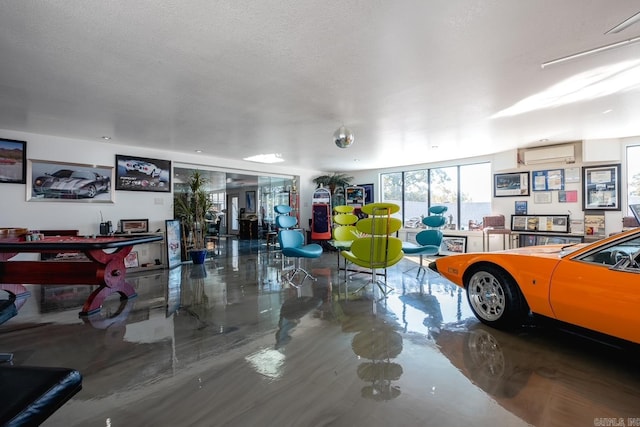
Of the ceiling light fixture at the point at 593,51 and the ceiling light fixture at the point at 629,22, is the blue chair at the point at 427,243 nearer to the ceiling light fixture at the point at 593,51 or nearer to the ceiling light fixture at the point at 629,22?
the ceiling light fixture at the point at 593,51

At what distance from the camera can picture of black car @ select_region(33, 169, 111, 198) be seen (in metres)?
5.11

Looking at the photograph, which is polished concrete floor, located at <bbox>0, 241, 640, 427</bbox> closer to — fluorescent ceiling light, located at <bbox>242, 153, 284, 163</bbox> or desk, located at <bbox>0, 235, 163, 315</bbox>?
desk, located at <bbox>0, 235, 163, 315</bbox>

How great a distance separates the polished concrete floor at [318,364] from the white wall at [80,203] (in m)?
2.09

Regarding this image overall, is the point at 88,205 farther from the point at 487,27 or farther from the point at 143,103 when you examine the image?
the point at 487,27

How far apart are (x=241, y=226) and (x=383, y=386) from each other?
10610 millimetres

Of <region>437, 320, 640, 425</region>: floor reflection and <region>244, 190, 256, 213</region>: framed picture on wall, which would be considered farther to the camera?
<region>244, 190, 256, 213</region>: framed picture on wall

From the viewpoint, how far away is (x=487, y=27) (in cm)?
223

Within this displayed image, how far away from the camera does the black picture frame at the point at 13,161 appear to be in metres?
4.74

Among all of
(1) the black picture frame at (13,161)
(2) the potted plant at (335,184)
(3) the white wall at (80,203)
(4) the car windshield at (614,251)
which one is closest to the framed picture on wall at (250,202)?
(2) the potted plant at (335,184)

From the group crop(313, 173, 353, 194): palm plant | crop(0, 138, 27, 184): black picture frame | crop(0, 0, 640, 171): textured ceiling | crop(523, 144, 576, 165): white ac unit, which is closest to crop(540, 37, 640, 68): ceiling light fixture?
crop(0, 0, 640, 171): textured ceiling

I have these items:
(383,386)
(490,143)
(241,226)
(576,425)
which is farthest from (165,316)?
(241,226)

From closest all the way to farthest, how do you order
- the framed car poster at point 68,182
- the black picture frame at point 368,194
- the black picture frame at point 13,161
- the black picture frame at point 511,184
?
the black picture frame at point 13,161
the framed car poster at point 68,182
the black picture frame at point 511,184
the black picture frame at point 368,194

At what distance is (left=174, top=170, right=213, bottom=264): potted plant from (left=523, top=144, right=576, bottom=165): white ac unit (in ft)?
24.1

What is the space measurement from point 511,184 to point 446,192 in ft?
5.46
